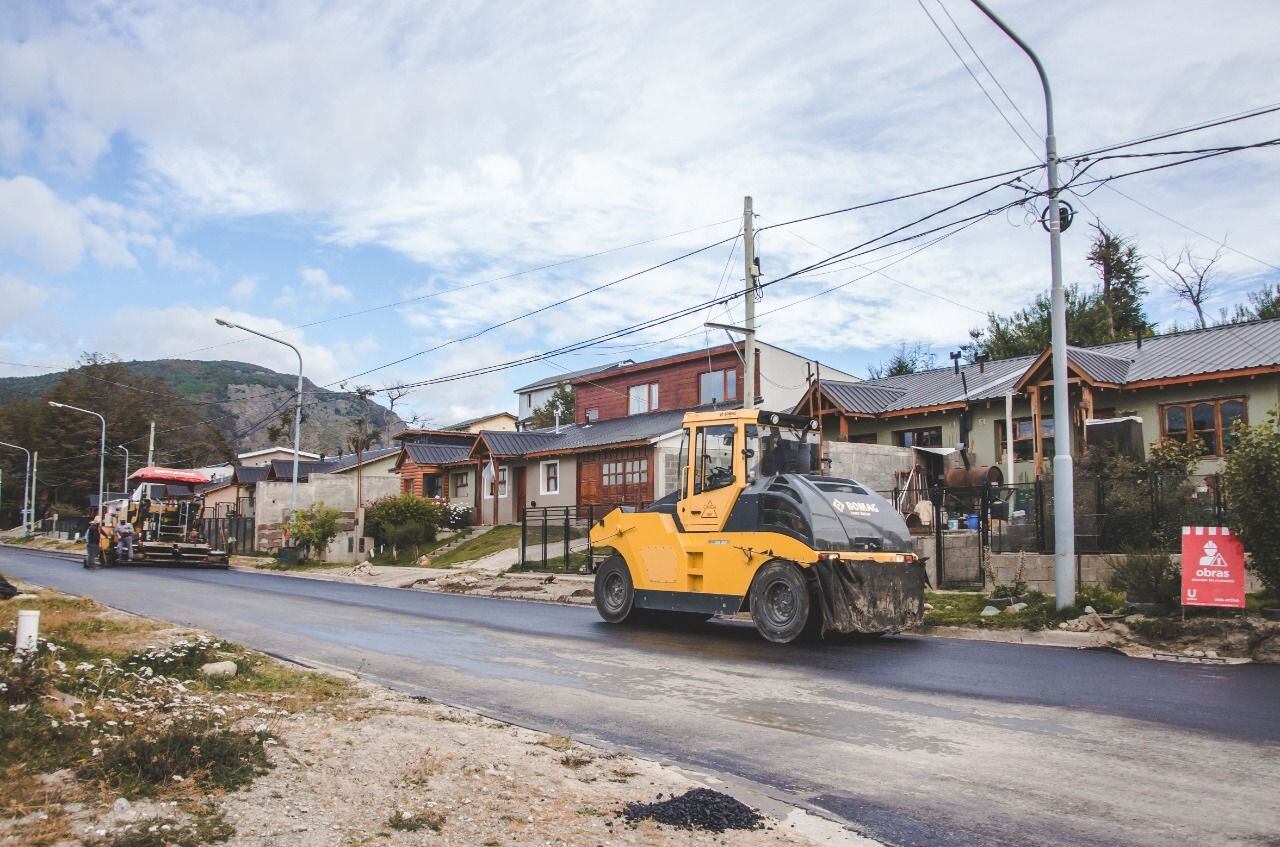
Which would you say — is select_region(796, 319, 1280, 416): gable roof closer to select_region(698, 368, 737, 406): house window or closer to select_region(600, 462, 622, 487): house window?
select_region(698, 368, 737, 406): house window

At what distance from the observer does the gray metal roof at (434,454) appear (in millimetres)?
49531

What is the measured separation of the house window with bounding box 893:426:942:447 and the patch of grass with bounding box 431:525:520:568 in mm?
14071

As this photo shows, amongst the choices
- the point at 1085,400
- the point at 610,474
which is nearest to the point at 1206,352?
the point at 1085,400

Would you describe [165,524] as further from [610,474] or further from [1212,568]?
[1212,568]

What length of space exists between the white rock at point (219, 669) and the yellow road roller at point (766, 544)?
22.2ft

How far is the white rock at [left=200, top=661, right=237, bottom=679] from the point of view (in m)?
8.90

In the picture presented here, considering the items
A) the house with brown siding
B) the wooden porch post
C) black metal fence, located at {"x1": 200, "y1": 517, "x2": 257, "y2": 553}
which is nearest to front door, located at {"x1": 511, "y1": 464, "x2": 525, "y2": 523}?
the house with brown siding

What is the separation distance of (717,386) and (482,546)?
1234cm

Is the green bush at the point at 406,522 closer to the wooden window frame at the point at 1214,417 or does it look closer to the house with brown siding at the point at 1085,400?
the house with brown siding at the point at 1085,400

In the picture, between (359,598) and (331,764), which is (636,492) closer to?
(359,598)

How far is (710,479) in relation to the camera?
46.8 feet

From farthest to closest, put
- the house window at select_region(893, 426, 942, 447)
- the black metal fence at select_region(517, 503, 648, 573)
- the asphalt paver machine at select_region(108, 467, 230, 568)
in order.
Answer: the asphalt paver machine at select_region(108, 467, 230, 568), the house window at select_region(893, 426, 942, 447), the black metal fence at select_region(517, 503, 648, 573)

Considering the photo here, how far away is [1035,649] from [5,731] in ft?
37.4

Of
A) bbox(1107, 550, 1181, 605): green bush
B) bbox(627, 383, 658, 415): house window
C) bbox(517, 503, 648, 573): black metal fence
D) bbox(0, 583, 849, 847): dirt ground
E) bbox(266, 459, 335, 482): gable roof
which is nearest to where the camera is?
bbox(0, 583, 849, 847): dirt ground
